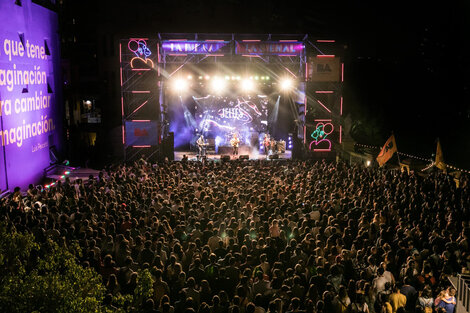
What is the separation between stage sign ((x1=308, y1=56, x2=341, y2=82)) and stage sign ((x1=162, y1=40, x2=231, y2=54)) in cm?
434

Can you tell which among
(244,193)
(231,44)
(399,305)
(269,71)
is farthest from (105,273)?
(269,71)

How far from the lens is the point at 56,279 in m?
4.19

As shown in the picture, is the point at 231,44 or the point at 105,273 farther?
the point at 231,44

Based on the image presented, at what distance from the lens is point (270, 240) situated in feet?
27.5

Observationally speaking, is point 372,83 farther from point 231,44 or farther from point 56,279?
point 56,279

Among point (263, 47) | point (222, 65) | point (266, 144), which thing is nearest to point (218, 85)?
point (222, 65)

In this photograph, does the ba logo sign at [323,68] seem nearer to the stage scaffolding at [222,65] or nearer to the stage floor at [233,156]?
the stage scaffolding at [222,65]

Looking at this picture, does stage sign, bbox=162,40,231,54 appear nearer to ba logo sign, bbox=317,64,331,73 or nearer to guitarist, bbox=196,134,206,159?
ba logo sign, bbox=317,64,331,73

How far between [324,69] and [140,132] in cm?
993

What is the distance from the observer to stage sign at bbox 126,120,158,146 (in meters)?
21.8

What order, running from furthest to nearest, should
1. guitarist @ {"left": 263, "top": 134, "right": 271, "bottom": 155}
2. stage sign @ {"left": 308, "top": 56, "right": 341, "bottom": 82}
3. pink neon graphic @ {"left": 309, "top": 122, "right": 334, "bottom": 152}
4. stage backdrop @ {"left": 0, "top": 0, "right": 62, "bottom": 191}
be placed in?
1. guitarist @ {"left": 263, "top": 134, "right": 271, "bottom": 155}
2. pink neon graphic @ {"left": 309, "top": 122, "right": 334, "bottom": 152}
3. stage sign @ {"left": 308, "top": 56, "right": 341, "bottom": 82}
4. stage backdrop @ {"left": 0, "top": 0, "right": 62, "bottom": 191}

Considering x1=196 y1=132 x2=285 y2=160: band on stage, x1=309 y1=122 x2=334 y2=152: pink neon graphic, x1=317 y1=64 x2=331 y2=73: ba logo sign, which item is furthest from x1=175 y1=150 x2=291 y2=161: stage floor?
x1=317 y1=64 x2=331 y2=73: ba logo sign

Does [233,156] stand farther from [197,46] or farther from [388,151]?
[388,151]

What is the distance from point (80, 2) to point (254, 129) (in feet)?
64.6
